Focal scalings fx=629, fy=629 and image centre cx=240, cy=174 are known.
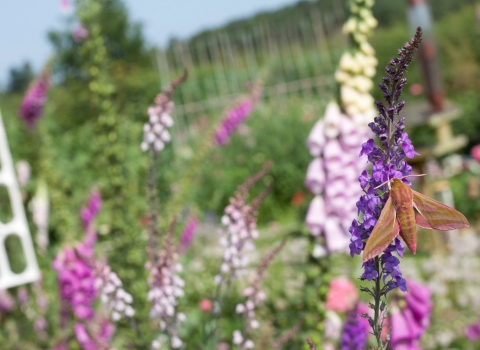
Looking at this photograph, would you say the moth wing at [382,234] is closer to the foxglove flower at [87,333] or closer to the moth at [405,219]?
the moth at [405,219]

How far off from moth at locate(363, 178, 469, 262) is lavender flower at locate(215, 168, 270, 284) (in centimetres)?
54

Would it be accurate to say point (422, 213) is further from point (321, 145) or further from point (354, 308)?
point (321, 145)

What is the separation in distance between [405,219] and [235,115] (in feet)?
7.08

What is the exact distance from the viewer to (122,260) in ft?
6.56

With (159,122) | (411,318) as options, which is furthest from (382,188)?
(411,318)

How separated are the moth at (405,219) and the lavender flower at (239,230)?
54 centimetres

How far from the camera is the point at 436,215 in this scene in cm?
81

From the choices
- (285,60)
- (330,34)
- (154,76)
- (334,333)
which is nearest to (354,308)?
(334,333)

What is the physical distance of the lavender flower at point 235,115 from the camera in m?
2.81

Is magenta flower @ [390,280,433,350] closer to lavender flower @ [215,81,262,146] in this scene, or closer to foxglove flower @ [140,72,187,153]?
foxglove flower @ [140,72,187,153]

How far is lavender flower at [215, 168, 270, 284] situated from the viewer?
1.35 meters

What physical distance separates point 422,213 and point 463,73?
11.7m

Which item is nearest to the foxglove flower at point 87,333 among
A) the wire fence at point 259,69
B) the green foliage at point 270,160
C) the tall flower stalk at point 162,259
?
A: the tall flower stalk at point 162,259

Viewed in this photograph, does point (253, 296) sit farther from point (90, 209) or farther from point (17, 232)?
point (17, 232)
